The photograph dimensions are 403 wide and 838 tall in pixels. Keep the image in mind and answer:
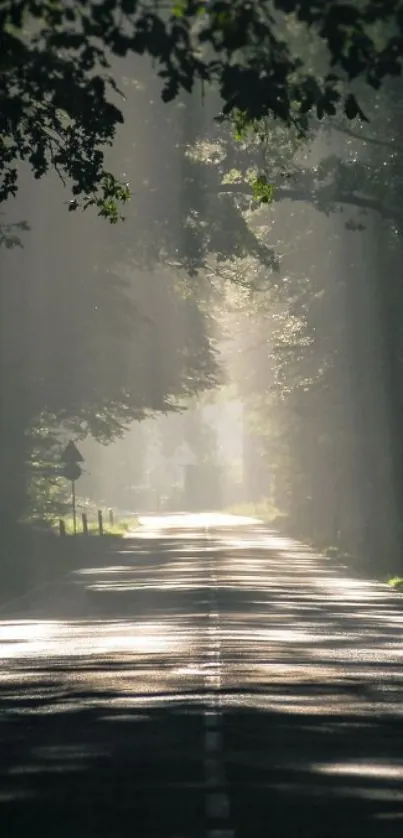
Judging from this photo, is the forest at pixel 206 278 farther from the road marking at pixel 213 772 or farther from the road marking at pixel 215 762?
the road marking at pixel 213 772

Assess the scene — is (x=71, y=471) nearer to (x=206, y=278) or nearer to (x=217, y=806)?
(x=206, y=278)

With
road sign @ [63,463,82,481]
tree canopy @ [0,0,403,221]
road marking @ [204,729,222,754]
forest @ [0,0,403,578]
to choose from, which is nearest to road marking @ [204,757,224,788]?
road marking @ [204,729,222,754]

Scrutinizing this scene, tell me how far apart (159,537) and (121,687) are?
56.9 meters

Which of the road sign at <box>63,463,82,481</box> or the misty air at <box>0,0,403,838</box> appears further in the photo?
the road sign at <box>63,463,82,481</box>

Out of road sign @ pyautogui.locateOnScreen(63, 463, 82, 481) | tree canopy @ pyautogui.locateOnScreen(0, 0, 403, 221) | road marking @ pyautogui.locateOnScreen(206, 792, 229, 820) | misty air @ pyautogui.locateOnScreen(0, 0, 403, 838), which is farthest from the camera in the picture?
road sign @ pyautogui.locateOnScreen(63, 463, 82, 481)

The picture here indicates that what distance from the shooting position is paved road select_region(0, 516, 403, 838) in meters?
10.4

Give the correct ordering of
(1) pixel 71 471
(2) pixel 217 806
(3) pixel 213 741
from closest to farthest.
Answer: (2) pixel 217 806 < (3) pixel 213 741 < (1) pixel 71 471

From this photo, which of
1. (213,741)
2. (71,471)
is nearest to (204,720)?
(213,741)

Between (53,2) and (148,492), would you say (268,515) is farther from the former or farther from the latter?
(53,2)

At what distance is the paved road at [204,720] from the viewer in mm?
10406

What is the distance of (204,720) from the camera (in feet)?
49.1

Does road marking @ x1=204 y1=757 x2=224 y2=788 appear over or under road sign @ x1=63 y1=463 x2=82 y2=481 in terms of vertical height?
under

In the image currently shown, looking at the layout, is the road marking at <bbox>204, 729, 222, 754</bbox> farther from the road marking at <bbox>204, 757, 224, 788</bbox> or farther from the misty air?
the road marking at <bbox>204, 757, 224, 788</bbox>

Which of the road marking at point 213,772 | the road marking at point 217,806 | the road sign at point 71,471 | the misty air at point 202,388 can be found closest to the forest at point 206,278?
the misty air at point 202,388
